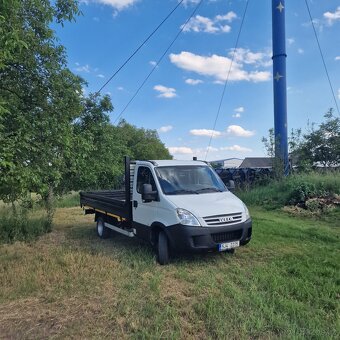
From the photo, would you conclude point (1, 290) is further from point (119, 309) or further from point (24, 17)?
point (24, 17)

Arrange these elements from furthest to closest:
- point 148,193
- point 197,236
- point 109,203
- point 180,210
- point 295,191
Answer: point 295,191 < point 109,203 < point 148,193 < point 180,210 < point 197,236

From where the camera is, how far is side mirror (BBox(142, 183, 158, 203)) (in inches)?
280

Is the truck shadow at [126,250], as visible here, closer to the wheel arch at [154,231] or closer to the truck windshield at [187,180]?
the wheel arch at [154,231]

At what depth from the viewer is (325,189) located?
1397 cm

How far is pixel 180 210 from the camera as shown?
6.56 metres

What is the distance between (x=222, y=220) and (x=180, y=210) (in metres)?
0.82

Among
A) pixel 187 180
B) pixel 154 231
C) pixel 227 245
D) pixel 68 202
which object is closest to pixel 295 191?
pixel 187 180

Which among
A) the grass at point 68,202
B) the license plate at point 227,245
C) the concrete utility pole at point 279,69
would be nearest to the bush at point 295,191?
the concrete utility pole at point 279,69

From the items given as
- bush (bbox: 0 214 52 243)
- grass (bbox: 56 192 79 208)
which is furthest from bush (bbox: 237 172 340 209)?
grass (bbox: 56 192 79 208)

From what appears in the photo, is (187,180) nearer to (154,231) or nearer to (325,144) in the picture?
(154,231)

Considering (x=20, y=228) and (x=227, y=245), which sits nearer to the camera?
(x=227, y=245)

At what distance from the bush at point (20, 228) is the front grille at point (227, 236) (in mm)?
5681

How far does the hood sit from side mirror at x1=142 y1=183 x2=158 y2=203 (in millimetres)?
349

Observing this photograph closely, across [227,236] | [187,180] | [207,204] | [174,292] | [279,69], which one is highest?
[279,69]
